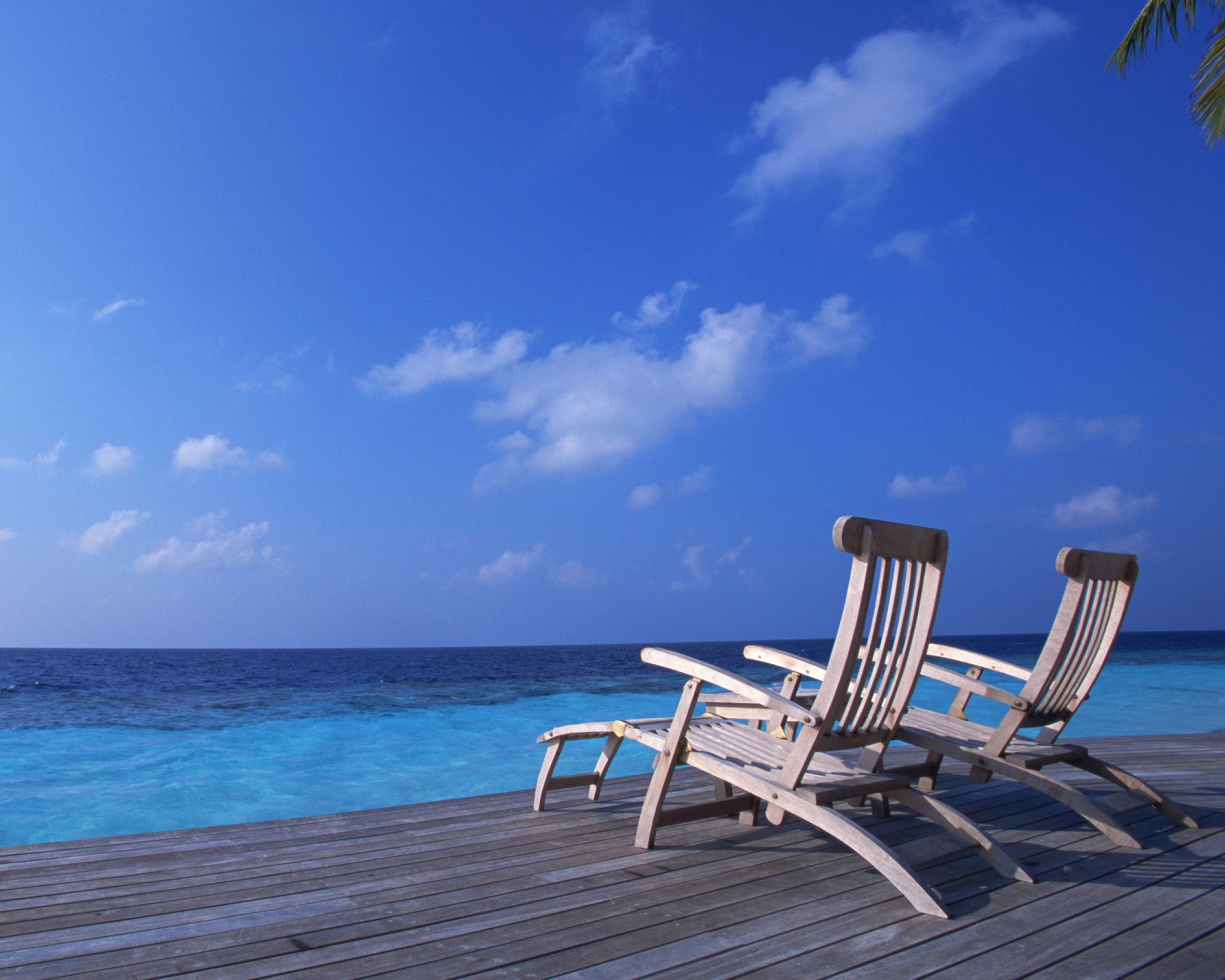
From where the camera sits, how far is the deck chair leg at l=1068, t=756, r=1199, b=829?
124 inches

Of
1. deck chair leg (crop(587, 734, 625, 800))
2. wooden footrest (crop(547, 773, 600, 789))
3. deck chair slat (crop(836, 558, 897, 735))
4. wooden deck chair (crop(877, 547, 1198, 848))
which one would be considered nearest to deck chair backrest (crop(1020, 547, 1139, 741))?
wooden deck chair (crop(877, 547, 1198, 848))

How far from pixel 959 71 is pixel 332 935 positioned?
43.5 ft

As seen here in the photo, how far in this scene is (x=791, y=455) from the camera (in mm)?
30031

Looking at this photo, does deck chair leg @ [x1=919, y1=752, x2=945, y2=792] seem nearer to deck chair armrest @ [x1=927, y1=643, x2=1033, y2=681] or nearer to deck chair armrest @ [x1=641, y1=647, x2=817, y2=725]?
deck chair armrest @ [x1=927, y1=643, x2=1033, y2=681]

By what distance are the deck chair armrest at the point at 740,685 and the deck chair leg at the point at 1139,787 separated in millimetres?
1625

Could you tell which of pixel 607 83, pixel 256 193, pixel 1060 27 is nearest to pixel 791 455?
pixel 1060 27

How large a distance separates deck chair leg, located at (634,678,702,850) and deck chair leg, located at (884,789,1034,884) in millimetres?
709

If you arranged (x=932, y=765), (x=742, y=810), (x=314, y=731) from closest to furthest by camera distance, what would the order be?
(x=742, y=810)
(x=932, y=765)
(x=314, y=731)

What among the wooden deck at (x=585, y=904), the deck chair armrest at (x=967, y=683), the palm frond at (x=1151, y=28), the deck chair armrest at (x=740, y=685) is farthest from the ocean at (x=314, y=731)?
the palm frond at (x=1151, y=28)

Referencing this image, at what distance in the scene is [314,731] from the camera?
510 inches

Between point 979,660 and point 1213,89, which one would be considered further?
point 1213,89

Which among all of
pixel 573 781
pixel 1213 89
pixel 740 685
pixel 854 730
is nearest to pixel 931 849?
pixel 854 730

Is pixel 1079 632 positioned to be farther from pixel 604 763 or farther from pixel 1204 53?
pixel 1204 53

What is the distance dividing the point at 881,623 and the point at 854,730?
38cm
